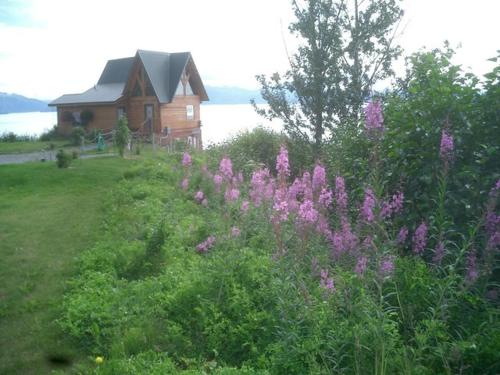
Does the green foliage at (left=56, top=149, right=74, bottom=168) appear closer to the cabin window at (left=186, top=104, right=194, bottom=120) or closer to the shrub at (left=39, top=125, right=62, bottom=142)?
the cabin window at (left=186, top=104, right=194, bottom=120)

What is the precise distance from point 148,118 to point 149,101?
112 centimetres

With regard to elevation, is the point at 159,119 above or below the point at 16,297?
above

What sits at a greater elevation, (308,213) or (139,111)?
(139,111)

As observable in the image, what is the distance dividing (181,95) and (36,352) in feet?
100

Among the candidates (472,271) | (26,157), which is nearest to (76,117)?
(26,157)

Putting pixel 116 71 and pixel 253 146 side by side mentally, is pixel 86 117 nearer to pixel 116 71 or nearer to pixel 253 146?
pixel 116 71

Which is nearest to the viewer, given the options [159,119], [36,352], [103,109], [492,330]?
[492,330]

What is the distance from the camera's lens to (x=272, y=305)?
4648mm

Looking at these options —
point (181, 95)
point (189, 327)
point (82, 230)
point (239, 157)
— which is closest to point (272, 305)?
point (189, 327)

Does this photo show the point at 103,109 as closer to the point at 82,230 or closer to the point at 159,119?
the point at 159,119

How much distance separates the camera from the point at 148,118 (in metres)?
32.2

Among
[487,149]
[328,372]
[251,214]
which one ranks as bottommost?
[328,372]

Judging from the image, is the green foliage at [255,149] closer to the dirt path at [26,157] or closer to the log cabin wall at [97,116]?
the dirt path at [26,157]

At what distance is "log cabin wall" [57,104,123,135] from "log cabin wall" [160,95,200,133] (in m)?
3.58
